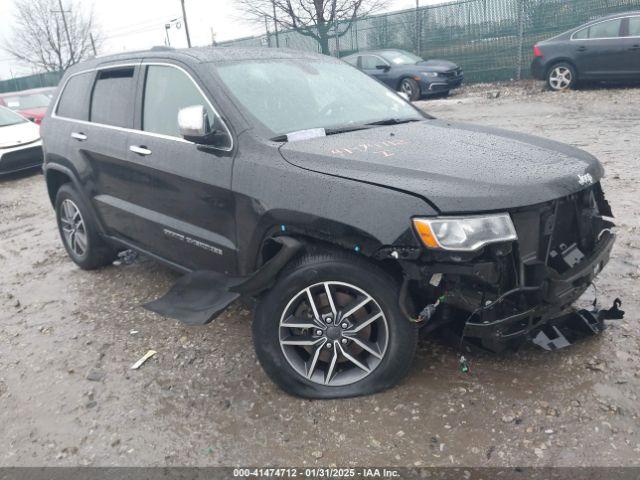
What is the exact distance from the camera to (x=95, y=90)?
4578 millimetres

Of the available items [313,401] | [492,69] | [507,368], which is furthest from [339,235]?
[492,69]

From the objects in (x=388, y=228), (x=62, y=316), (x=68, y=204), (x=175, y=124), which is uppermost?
(x=175, y=124)

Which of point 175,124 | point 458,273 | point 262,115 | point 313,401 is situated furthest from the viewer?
point 175,124

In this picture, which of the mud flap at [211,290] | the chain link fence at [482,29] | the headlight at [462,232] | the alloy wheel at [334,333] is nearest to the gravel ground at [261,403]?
the alloy wheel at [334,333]

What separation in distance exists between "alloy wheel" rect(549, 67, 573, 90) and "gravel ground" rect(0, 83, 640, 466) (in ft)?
32.2

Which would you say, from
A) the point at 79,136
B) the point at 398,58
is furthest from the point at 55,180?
the point at 398,58

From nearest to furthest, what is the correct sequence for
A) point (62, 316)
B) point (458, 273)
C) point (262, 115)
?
1. point (458, 273)
2. point (262, 115)
3. point (62, 316)

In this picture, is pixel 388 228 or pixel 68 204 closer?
pixel 388 228

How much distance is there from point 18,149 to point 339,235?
9787 millimetres

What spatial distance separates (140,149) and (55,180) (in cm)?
178

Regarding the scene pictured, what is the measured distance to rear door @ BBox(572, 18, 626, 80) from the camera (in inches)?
464

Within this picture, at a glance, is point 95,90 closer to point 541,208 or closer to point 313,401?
point 313,401

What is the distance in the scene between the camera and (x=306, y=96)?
11.9 ft

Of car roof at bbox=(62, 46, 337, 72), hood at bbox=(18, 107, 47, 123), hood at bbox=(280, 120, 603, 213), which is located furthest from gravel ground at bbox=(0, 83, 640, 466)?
hood at bbox=(18, 107, 47, 123)
